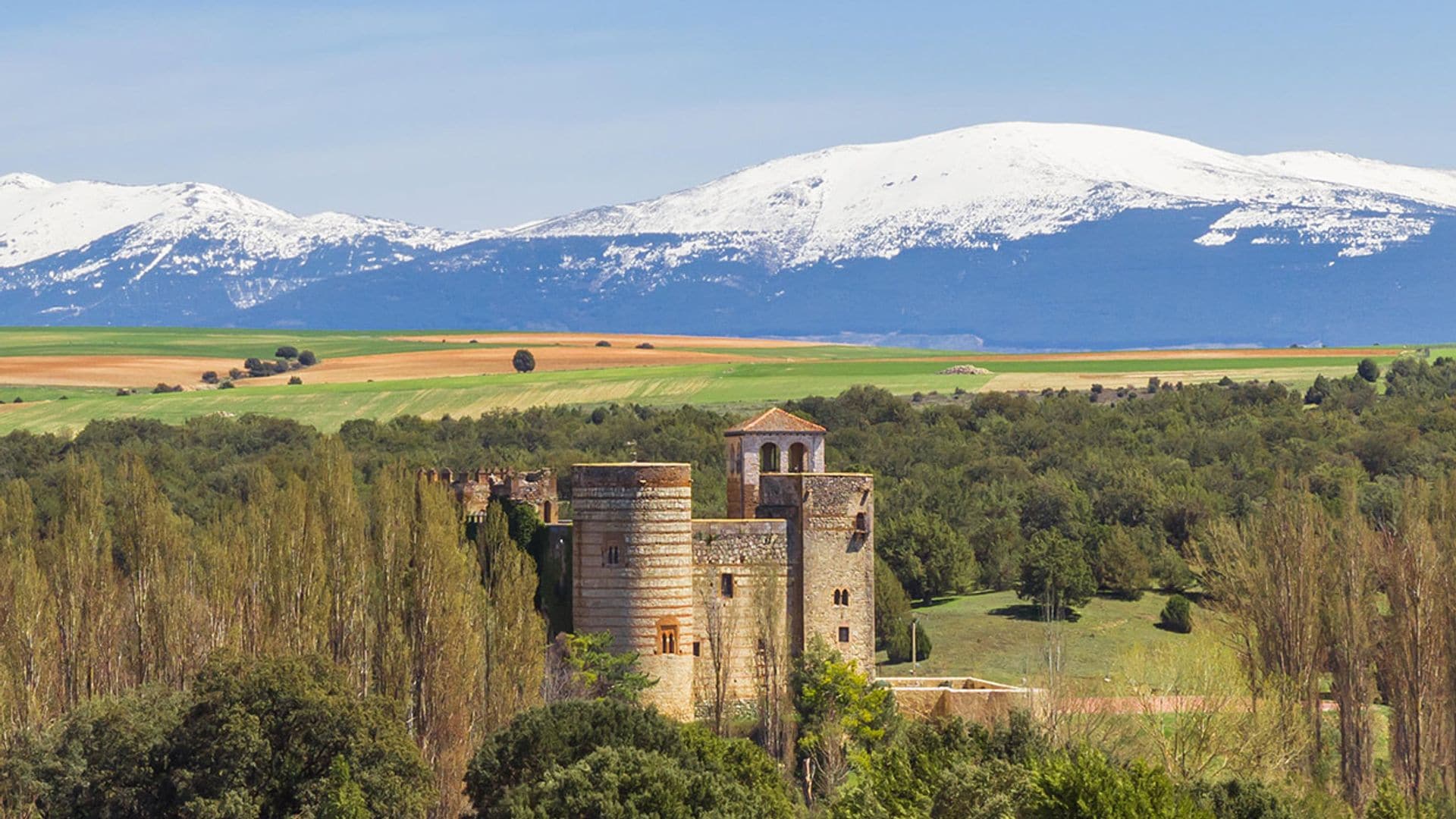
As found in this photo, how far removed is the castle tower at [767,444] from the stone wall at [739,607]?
2805 mm

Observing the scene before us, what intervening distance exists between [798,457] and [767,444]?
3.37 ft

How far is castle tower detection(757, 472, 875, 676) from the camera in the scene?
64.6m

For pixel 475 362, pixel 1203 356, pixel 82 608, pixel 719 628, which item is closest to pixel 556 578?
pixel 719 628

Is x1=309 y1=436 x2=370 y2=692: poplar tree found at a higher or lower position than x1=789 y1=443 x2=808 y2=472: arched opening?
lower

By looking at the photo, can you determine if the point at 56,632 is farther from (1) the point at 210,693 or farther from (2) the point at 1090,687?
(2) the point at 1090,687

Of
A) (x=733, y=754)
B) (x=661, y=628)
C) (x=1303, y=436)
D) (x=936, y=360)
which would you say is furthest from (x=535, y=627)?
(x=936, y=360)

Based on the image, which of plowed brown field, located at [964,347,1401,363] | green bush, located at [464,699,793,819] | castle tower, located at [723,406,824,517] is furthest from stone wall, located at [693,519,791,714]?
plowed brown field, located at [964,347,1401,363]

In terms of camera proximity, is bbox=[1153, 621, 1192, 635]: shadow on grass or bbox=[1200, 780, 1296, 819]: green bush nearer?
bbox=[1200, 780, 1296, 819]: green bush

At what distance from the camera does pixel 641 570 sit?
6272cm

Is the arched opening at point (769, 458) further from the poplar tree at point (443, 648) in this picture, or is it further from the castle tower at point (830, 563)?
the poplar tree at point (443, 648)

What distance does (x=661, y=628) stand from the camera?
6291 centimetres

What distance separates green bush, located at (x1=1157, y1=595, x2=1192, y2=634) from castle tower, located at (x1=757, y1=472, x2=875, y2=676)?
18249 millimetres

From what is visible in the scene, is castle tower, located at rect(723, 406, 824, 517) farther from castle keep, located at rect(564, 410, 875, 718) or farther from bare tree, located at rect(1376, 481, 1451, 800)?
bare tree, located at rect(1376, 481, 1451, 800)

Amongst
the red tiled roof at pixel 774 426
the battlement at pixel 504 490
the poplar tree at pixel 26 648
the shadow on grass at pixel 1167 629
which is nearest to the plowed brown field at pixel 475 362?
the shadow on grass at pixel 1167 629
